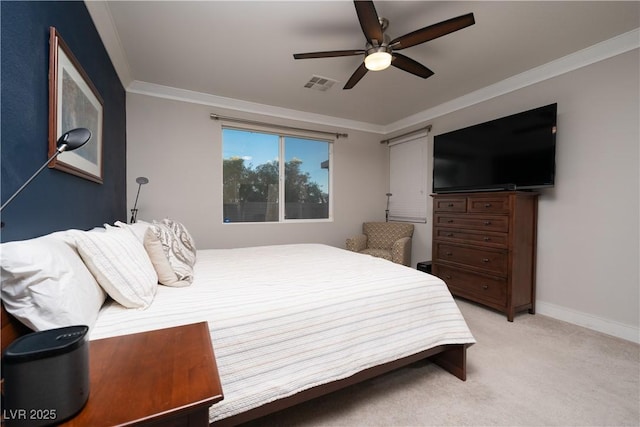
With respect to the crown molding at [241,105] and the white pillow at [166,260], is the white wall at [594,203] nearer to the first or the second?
the crown molding at [241,105]

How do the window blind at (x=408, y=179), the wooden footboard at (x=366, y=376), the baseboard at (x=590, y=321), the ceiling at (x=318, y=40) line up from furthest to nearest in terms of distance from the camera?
the window blind at (x=408, y=179) → the baseboard at (x=590, y=321) → the ceiling at (x=318, y=40) → the wooden footboard at (x=366, y=376)


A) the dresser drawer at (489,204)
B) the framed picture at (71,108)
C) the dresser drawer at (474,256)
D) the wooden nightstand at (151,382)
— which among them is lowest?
the dresser drawer at (474,256)

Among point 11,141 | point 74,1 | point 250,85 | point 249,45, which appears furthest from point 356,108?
point 11,141

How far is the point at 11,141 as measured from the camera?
1067mm

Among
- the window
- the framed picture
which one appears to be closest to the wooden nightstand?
the framed picture

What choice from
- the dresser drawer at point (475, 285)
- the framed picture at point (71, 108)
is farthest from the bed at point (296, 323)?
the dresser drawer at point (475, 285)

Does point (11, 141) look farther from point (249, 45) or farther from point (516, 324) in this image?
point (516, 324)

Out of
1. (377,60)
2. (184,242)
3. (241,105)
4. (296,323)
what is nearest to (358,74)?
(377,60)

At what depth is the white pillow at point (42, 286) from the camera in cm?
76

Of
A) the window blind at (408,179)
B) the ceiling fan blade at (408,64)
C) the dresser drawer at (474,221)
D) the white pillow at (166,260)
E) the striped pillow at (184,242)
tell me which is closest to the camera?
the white pillow at (166,260)

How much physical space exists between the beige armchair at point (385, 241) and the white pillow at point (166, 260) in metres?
2.79

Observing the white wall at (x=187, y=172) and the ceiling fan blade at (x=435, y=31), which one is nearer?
the ceiling fan blade at (x=435, y=31)

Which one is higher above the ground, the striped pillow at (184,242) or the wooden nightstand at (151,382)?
the striped pillow at (184,242)

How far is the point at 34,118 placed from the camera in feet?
4.01
